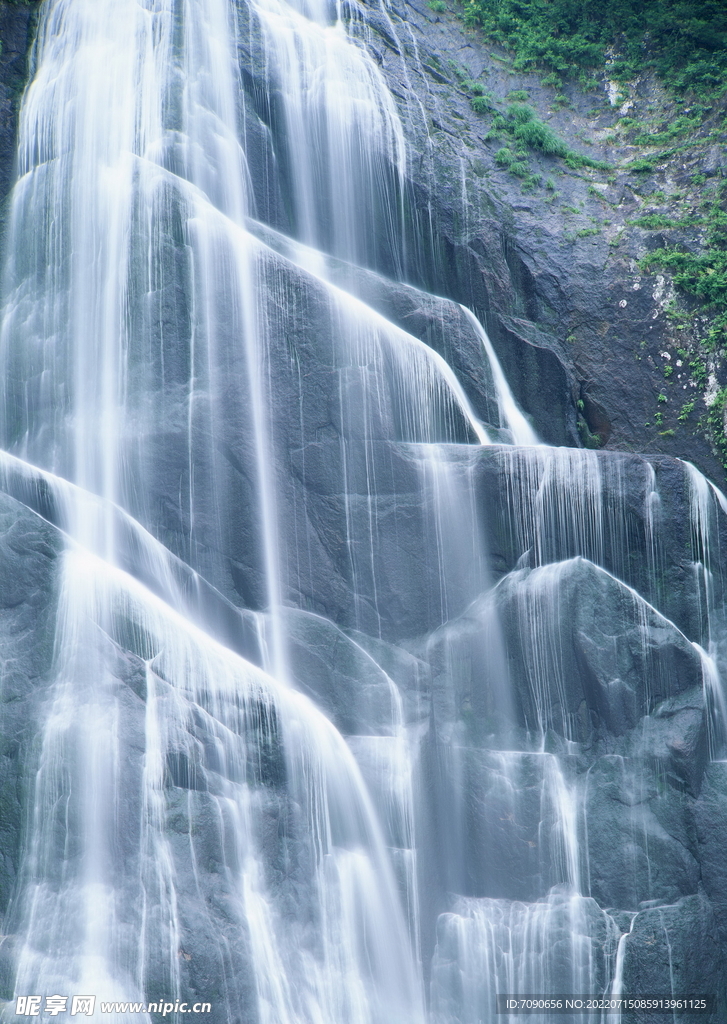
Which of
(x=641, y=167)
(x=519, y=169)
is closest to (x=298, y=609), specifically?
(x=519, y=169)

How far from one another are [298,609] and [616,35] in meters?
13.3

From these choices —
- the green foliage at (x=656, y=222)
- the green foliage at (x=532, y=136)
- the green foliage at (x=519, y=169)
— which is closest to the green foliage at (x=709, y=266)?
the green foliage at (x=656, y=222)

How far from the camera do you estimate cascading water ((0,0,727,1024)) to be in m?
7.66

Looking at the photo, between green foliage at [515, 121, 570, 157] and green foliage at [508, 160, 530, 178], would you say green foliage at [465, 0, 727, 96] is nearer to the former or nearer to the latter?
green foliage at [515, 121, 570, 157]

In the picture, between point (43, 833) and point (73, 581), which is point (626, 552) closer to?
point (73, 581)

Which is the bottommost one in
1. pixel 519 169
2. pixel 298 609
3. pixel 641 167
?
pixel 298 609

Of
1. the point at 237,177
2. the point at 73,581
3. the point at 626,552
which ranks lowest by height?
the point at 73,581

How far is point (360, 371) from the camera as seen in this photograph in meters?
10.8

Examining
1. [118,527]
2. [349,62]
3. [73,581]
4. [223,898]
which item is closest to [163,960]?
[223,898]

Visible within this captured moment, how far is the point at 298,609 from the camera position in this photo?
394 inches

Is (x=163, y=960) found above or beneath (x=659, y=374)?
beneath

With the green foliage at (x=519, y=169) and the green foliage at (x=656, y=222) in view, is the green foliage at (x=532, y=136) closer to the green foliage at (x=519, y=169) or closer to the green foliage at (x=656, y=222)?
the green foliage at (x=519, y=169)

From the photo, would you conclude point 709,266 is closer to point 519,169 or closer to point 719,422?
point 719,422

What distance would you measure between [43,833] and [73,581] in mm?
2305
